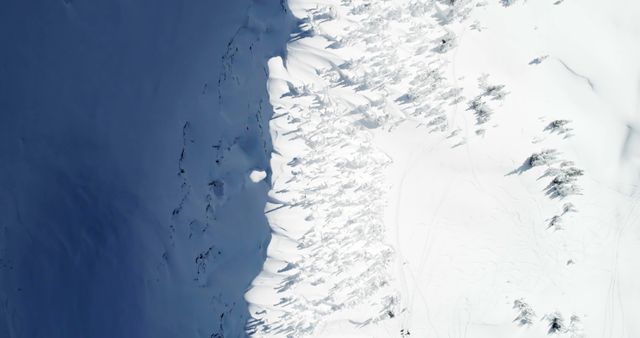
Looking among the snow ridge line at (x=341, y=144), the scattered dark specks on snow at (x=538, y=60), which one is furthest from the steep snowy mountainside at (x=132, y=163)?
the scattered dark specks on snow at (x=538, y=60)

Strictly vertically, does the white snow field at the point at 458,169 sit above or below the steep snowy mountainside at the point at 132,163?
below

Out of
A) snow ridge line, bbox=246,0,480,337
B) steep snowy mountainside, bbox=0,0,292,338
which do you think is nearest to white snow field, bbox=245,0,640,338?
snow ridge line, bbox=246,0,480,337

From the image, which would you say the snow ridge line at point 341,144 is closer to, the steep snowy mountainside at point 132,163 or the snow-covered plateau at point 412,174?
the snow-covered plateau at point 412,174

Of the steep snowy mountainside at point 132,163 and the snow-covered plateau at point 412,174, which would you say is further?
the steep snowy mountainside at point 132,163

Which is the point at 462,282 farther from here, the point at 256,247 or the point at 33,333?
the point at 33,333

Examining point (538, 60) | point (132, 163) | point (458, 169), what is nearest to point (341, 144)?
point (458, 169)

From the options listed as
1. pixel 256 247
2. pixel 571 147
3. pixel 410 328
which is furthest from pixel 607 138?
pixel 256 247

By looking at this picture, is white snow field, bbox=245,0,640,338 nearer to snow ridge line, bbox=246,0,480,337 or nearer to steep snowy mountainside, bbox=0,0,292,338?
snow ridge line, bbox=246,0,480,337
